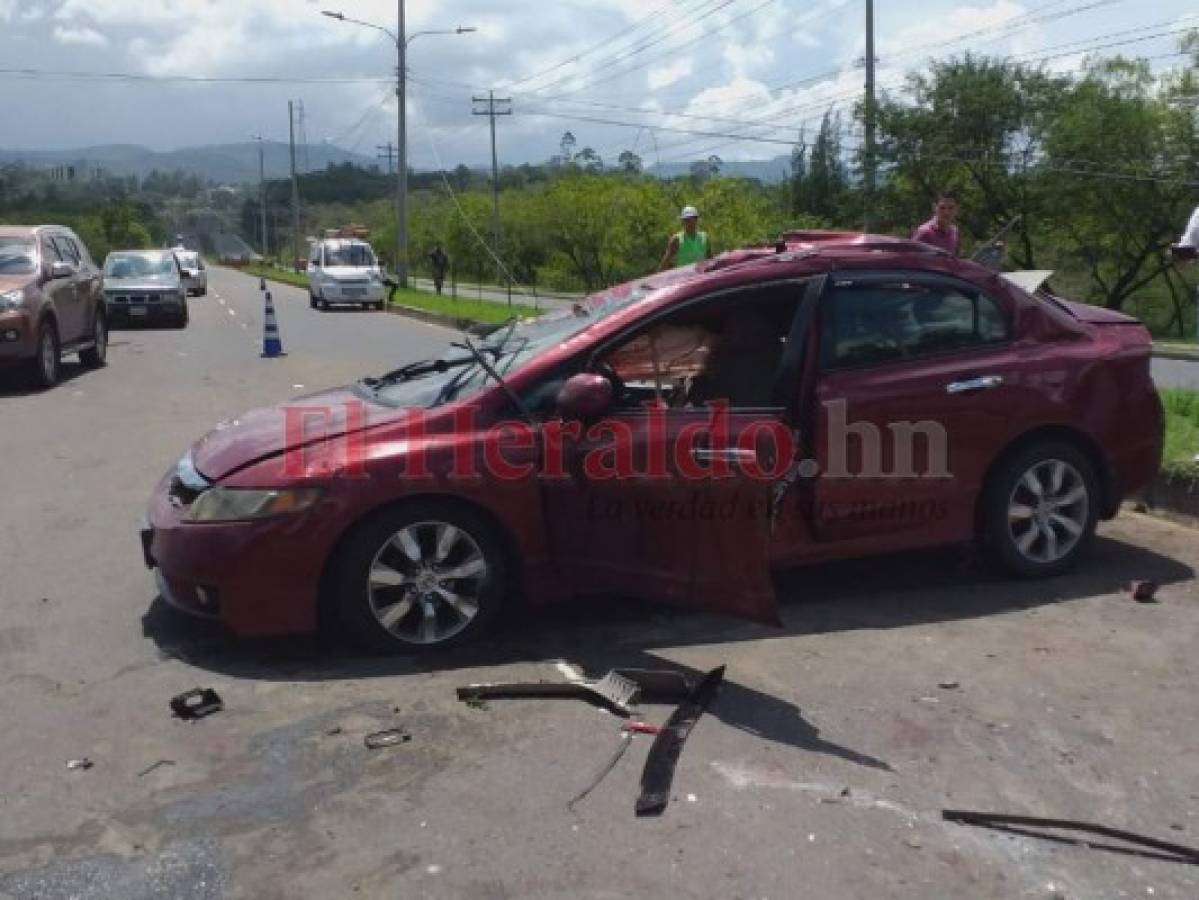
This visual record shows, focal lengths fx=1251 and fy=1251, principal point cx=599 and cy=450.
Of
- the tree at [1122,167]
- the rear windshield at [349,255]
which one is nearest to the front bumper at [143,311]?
the rear windshield at [349,255]

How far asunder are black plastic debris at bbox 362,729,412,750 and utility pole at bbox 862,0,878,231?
3767cm

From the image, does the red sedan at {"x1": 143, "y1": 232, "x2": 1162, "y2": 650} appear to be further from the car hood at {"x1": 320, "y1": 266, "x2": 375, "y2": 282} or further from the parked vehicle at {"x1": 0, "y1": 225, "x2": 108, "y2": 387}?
the car hood at {"x1": 320, "y1": 266, "x2": 375, "y2": 282}

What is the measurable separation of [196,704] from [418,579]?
0.94 metres

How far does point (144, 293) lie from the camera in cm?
2319

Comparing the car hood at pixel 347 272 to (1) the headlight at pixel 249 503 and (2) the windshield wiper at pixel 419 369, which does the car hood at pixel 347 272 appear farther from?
(1) the headlight at pixel 249 503

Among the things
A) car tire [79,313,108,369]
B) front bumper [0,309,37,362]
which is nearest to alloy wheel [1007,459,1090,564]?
front bumper [0,309,37,362]

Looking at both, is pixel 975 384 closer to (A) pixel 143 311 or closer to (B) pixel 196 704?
(B) pixel 196 704

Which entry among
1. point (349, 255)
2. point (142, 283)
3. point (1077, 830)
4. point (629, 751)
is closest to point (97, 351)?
point (142, 283)

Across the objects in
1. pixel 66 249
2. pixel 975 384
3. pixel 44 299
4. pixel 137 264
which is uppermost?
pixel 66 249

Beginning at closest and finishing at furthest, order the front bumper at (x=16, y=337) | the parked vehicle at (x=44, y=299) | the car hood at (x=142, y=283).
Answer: the front bumper at (x=16, y=337)
the parked vehicle at (x=44, y=299)
the car hood at (x=142, y=283)

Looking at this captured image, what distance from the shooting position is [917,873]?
328cm

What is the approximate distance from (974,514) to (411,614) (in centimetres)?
261

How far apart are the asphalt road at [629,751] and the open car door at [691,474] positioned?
35 cm

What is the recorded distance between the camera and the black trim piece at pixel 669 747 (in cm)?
365
